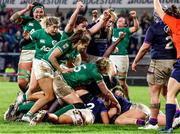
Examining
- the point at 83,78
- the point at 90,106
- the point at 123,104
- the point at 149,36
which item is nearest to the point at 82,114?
the point at 90,106

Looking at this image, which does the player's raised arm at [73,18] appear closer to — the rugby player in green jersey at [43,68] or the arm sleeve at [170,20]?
the rugby player in green jersey at [43,68]

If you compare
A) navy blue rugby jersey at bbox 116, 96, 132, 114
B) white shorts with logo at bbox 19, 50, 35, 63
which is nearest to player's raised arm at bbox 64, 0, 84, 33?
navy blue rugby jersey at bbox 116, 96, 132, 114

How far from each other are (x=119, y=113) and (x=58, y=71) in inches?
48.5

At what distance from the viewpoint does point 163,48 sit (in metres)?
9.51

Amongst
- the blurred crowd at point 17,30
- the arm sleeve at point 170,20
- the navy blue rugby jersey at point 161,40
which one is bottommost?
the blurred crowd at point 17,30

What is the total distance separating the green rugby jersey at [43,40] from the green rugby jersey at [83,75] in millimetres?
654

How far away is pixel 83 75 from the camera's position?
995 centimetres

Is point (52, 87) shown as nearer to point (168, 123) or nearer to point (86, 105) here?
point (86, 105)

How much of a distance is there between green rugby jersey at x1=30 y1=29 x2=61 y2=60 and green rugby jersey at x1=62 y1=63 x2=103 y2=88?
654 millimetres

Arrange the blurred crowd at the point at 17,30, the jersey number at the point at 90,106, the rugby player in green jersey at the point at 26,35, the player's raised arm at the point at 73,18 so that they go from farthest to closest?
the blurred crowd at the point at 17,30, the rugby player in green jersey at the point at 26,35, the player's raised arm at the point at 73,18, the jersey number at the point at 90,106

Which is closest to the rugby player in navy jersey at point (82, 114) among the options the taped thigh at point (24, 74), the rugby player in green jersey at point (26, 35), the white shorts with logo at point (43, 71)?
the white shorts with logo at point (43, 71)

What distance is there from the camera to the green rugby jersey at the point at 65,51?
9695 mm

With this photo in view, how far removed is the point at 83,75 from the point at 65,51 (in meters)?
0.52

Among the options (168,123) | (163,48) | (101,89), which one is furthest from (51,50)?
(168,123)
